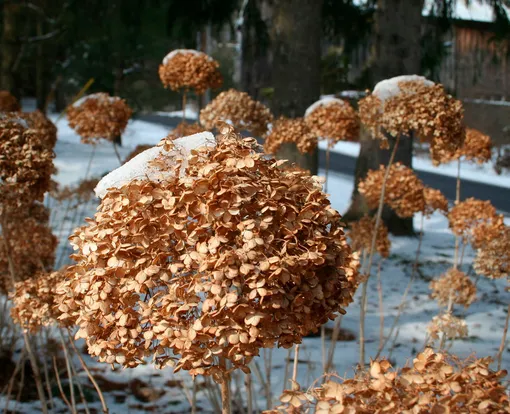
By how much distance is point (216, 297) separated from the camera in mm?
1150

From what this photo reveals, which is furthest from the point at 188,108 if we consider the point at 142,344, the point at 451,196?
the point at 142,344

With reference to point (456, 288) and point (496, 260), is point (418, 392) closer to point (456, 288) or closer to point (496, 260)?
point (496, 260)

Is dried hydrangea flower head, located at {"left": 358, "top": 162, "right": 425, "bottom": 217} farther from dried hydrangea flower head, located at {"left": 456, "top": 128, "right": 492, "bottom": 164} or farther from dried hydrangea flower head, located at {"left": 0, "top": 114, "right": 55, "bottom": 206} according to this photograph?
dried hydrangea flower head, located at {"left": 0, "top": 114, "right": 55, "bottom": 206}

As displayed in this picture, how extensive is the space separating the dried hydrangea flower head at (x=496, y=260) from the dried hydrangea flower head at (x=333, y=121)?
41.6 inches

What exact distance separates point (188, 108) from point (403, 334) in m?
27.4

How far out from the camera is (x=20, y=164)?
7.01 feet

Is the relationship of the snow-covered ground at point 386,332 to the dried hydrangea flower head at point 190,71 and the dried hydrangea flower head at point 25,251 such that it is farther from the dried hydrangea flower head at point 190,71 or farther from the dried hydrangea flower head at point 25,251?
the dried hydrangea flower head at point 190,71

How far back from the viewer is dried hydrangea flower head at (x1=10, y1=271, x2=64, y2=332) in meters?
2.06

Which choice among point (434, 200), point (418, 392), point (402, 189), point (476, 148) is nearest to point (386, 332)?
point (434, 200)

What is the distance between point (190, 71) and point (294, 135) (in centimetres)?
69

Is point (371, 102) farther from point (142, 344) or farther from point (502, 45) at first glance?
point (502, 45)

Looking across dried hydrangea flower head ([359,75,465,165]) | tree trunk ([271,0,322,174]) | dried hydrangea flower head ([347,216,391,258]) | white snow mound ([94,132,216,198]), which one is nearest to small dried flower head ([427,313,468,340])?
dried hydrangea flower head ([347,216,391,258])

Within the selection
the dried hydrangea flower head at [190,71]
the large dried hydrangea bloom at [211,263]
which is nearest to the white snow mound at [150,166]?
the large dried hydrangea bloom at [211,263]

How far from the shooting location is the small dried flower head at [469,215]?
10.4ft
